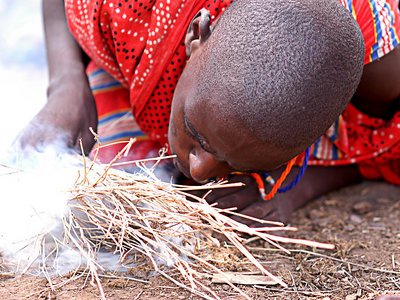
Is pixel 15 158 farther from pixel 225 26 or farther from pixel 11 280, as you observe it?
pixel 225 26

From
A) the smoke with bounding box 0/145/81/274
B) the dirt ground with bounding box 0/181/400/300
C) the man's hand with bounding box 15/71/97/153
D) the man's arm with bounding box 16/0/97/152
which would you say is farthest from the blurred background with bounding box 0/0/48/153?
the dirt ground with bounding box 0/181/400/300

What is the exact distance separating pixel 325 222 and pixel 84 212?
3.38 feet

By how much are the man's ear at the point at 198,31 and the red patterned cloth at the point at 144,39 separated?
73 millimetres

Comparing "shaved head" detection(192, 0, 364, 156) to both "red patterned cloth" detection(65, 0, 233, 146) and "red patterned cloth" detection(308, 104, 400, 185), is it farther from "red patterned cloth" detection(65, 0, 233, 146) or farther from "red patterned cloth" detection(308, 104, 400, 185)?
"red patterned cloth" detection(308, 104, 400, 185)

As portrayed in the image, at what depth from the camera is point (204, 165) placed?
1.27 metres

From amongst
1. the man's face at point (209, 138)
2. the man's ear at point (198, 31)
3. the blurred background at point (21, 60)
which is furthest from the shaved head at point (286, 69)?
the blurred background at point (21, 60)

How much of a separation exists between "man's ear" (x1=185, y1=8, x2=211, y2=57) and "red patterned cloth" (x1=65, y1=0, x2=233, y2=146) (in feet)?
0.24

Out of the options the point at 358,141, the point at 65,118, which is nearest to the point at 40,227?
the point at 65,118

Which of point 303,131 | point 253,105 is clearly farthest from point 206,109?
point 303,131

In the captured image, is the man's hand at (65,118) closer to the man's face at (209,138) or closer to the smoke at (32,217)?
the smoke at (32,217)

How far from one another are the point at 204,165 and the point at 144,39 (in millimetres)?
558

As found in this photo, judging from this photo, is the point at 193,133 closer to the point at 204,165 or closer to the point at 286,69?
the point at 204,165

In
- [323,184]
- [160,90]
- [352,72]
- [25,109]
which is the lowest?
[25,109]

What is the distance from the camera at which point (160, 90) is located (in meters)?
1.60
